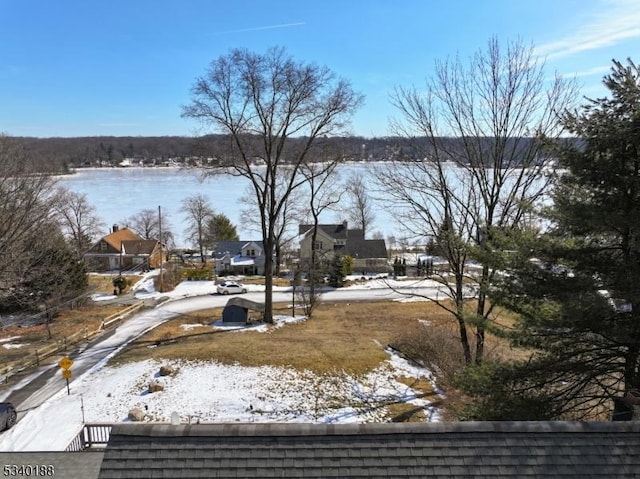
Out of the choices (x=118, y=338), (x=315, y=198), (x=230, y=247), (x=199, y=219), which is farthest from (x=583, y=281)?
(x=199, y=219)

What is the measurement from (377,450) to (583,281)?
5.21 m

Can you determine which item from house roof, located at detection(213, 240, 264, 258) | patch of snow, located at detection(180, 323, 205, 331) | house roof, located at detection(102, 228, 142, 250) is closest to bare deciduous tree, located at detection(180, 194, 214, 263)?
house roof, located at detection(213, 240, 264, 258)

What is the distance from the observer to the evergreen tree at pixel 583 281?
24.9ft

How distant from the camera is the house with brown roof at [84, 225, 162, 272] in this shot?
50312 mm

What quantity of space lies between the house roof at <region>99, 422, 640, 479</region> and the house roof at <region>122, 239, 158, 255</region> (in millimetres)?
49082

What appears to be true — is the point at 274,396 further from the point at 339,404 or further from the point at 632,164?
the point at 632,164

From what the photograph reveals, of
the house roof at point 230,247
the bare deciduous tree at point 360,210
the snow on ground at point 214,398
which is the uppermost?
the bare deciduous tree at point 360,210

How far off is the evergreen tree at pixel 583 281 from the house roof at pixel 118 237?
49904 millimetres

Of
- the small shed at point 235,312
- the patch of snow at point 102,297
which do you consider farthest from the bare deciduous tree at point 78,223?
the small shed at point 235,312

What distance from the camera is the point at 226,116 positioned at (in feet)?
69.9

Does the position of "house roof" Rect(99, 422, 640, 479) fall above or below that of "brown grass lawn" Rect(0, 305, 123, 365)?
above

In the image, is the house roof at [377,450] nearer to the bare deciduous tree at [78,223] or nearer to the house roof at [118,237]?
the bare deciduous tree at [78,223]

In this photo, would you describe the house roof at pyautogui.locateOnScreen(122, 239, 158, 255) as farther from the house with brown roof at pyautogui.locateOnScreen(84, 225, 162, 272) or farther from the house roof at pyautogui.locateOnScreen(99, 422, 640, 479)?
the house roof at pyautogui.locateOnScreen(99, 422, 640, 479)

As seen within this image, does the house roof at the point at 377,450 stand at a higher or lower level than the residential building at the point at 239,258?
higher
